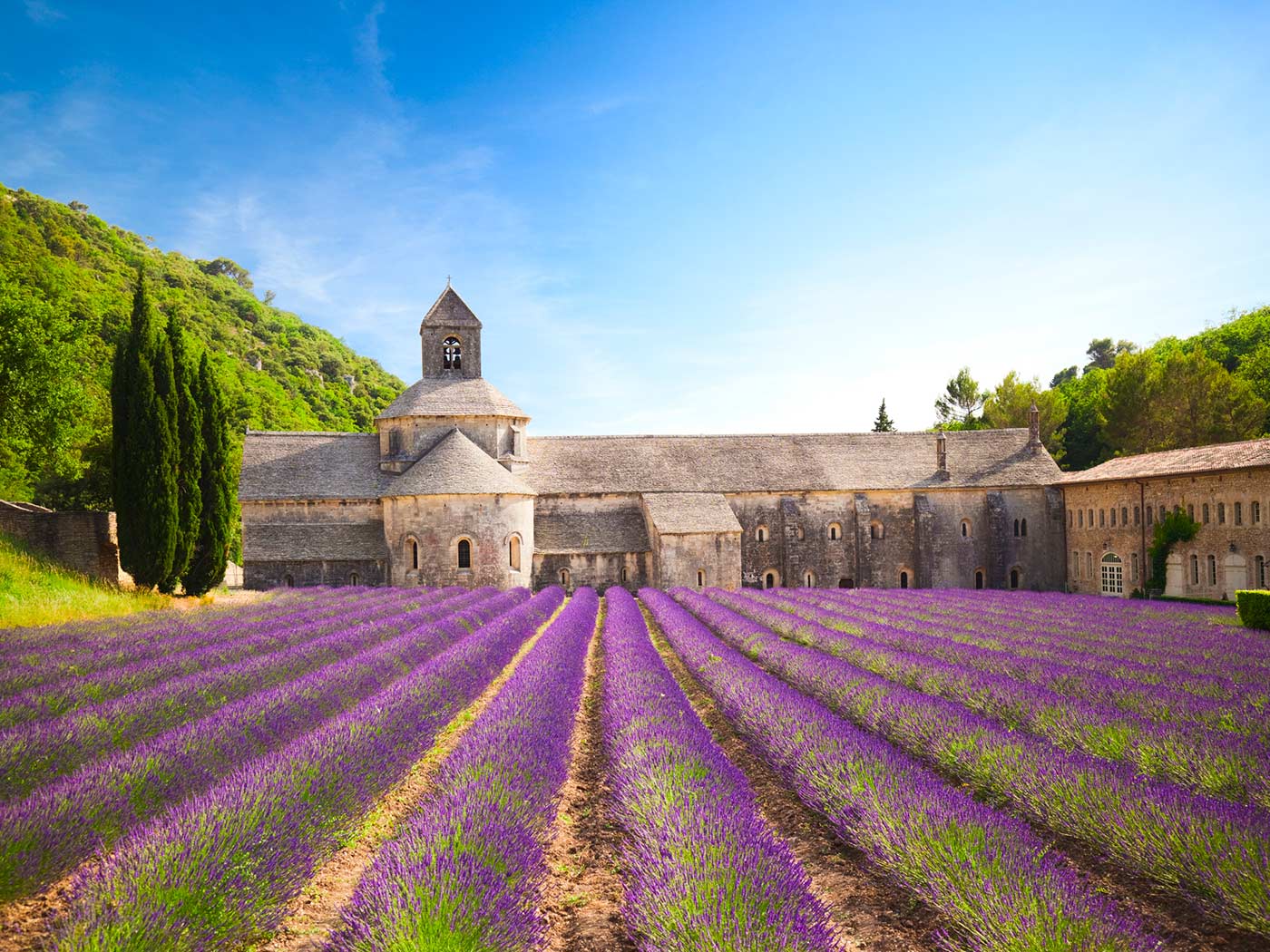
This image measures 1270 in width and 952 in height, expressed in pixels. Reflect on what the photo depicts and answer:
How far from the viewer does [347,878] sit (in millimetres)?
5082

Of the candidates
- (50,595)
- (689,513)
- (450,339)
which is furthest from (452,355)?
(50,595)

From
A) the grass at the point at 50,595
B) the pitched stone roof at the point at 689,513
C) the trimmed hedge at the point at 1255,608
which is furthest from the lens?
the pitched stone roof at the point at 689,513

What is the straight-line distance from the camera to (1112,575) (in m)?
28.8

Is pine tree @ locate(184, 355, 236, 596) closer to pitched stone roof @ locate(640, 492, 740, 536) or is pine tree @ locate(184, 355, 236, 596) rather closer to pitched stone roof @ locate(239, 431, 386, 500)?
pitched stone roof @ locate(239, 431, 386, 500)

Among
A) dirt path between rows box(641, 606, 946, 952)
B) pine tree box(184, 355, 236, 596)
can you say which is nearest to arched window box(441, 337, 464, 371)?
pine tree box(184, 355, 236, 596)

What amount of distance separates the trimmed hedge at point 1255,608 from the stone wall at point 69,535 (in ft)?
95.3

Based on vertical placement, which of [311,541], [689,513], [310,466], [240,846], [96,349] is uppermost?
[96,349]

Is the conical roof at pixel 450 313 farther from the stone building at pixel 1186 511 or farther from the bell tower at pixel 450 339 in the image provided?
the stone building at pixel 1186 511

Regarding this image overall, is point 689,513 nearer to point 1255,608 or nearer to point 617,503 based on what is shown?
point 617,503

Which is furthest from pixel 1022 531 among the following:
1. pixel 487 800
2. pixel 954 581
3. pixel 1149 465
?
pixel 487 800

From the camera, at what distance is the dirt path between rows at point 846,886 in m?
4.24

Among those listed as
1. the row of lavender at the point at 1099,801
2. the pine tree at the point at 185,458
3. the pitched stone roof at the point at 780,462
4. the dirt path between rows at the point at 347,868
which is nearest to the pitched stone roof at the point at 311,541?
the pitched stone roof at the point at 780,462

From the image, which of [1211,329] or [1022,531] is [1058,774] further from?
[1211,329]

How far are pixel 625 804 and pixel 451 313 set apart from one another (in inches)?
1249
